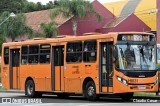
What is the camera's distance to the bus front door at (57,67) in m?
25.6

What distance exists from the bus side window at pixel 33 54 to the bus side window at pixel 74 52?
2945 mm

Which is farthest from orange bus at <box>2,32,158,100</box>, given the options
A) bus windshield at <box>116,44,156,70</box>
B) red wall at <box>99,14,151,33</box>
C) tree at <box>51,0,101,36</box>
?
red wall at <box>99,14,151,33</box>

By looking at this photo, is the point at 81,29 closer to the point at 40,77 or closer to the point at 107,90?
the point at 40,77

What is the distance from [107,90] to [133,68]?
1601 mm

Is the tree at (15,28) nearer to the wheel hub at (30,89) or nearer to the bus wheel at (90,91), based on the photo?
the wheel hub at (30,89)

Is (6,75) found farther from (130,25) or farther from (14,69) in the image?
(130,25)

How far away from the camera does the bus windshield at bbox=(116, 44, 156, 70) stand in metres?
21.9

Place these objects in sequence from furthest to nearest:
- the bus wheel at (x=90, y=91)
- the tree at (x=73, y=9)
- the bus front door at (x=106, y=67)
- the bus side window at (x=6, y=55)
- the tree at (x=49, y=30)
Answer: the tree at (x=49, y=30) → the tree at (x=73, y=9) → the bus side window at (x=6, y=55) → the bus wheel at (x=90, y=91) → the bus front door at (x=106, y=67)

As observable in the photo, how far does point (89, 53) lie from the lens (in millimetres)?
23484

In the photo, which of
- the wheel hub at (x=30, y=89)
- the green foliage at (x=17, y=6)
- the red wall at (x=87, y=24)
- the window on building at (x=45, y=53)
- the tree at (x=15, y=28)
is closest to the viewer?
the window on building at (x=45, y=53)

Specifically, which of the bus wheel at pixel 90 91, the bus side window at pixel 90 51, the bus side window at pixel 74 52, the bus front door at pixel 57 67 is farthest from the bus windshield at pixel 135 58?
the bus front door at pixel 57 67

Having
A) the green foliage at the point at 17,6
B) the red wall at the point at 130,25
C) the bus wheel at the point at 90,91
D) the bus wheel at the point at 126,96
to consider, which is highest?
the green foliage at the point at 17,6

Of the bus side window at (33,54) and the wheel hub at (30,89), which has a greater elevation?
the bus side window at (33,54)

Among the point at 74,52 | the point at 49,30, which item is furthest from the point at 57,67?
the point at 49,30
